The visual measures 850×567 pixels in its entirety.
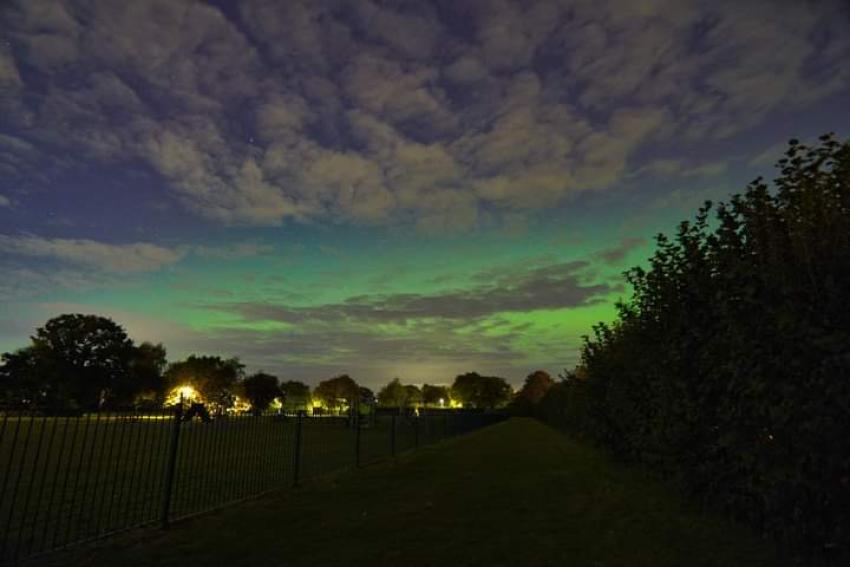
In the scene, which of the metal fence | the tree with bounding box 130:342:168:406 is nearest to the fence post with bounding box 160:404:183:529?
the metal fence

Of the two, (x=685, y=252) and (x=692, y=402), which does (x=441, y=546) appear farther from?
(x=685, y=252)

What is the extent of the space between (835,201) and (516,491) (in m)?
7.46

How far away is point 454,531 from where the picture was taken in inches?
289

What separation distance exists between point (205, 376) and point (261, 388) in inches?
428

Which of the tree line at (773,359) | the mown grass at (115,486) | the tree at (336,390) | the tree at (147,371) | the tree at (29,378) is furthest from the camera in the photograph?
the tree at (336,390)

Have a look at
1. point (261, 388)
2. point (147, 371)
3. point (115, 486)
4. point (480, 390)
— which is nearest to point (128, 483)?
point (115, 486)

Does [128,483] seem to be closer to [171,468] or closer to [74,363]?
[171,468]

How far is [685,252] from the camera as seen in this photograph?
895 centimetres

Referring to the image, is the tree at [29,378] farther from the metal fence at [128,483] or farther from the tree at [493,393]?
the tree at [493,393]

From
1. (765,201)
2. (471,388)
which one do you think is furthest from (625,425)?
(471,388)

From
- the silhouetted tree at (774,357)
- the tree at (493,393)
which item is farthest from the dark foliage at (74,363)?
the tree at (493,393)

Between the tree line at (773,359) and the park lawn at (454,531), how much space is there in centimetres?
83

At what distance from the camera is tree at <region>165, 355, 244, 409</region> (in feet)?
360

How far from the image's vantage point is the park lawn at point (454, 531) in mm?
6129
